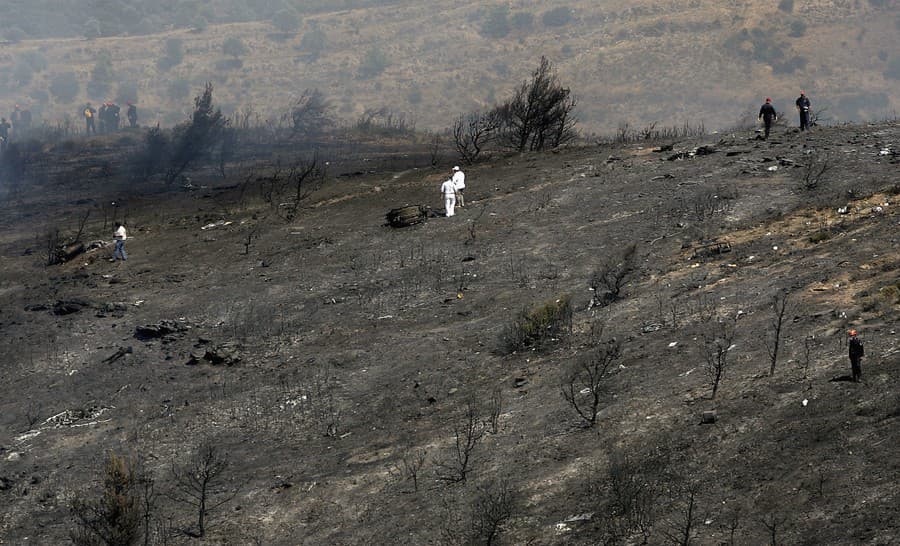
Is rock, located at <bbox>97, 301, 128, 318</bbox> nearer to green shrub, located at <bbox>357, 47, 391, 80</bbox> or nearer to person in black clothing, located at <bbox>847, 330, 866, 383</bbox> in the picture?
person in black clothing, located at <bbox>847, 330, 866, 383</bbox>

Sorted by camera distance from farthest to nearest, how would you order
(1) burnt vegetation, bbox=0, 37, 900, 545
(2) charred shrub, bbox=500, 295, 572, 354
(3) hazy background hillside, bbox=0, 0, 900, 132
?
(3) hazy background hillside, bbox=0, 0, 900, 132, (2) charred shrub, bbox=500, 295, 572, 354, (1) burnt vegetation, bbox=0, 37, 900, 545

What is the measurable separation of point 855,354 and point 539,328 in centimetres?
567

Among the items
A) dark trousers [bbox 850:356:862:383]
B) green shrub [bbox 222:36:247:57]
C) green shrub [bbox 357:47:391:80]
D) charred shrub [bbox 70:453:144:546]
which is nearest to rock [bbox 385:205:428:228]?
charred shrub [bbox 70:453:144:546]

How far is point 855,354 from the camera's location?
11406 mm

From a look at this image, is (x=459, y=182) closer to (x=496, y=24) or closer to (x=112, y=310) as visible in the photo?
(x=112, y=310)

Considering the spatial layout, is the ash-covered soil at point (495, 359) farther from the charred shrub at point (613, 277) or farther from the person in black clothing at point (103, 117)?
the person in black clothing at point (103, 117)

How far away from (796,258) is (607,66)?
180 feet

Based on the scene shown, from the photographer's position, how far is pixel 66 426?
1594cm

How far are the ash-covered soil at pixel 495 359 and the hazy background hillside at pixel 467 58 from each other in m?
39.2

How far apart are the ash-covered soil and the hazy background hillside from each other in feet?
129

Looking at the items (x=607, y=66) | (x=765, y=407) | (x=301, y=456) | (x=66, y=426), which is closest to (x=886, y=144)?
(x=765, y=407)

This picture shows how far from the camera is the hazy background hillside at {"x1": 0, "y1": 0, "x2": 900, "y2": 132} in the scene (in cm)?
6650

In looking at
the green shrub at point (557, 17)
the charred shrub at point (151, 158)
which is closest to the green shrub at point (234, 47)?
the green shrub at point (557, 17)

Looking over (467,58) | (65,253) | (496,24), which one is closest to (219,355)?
(65,253)
